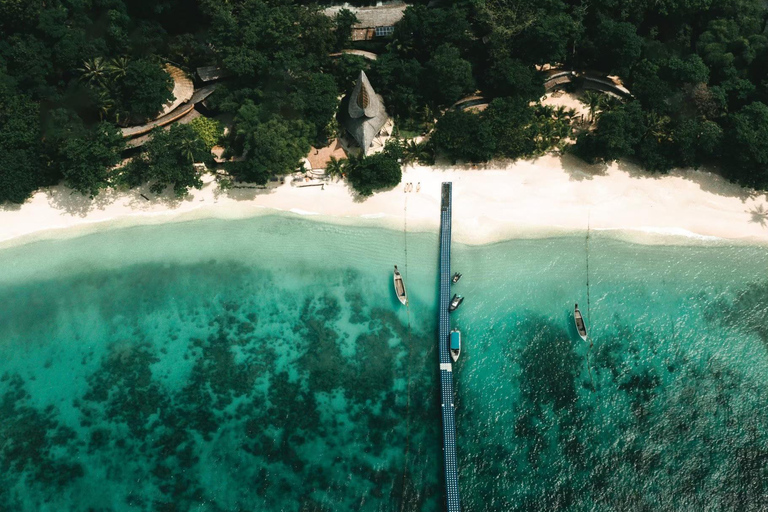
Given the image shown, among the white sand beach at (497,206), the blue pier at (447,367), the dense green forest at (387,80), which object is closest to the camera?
the blue pier at (447,367)

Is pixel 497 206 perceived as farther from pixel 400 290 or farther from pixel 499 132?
pixel 400 290

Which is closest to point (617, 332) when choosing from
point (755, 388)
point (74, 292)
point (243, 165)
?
point (755, 388)

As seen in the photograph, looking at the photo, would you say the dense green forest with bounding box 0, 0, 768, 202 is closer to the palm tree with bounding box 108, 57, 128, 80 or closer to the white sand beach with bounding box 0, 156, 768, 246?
the palm tree with bounding box 108, 57, 128, 80

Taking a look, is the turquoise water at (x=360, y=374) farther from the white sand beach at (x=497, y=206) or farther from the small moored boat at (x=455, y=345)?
the white sand beach at (x=497, y=206)

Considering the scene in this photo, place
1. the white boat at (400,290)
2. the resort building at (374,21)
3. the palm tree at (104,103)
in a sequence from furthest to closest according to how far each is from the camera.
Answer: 1. the resort building at (374,21)
2. the palm tree at (104,103)
3. the white boat at (400,290)

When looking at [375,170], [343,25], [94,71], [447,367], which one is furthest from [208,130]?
[447,367]

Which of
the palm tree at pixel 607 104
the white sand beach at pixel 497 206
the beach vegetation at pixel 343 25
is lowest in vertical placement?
the white sand beach at pixel 497 206

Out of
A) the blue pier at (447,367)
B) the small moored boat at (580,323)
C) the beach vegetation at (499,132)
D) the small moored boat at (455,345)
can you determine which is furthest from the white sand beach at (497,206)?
the small moored boat at (455,345)
